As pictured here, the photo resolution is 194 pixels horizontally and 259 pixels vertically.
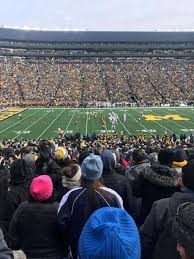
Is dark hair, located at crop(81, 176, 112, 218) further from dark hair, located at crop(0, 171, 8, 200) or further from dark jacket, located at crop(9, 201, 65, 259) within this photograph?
dark hair, located at crop(0, 171, 8, 200)

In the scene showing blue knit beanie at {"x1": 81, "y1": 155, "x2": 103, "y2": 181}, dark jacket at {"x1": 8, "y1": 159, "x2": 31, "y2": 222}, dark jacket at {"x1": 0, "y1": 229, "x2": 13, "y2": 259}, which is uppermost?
blue knit beanie at {"x1": 81, "y1": 155, "x2": 103, "y2": 181}

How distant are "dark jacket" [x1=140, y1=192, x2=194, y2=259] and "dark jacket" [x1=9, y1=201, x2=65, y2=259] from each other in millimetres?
1057

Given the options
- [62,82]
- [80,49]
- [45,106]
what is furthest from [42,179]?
[80,49]

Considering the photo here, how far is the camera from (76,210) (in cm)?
390

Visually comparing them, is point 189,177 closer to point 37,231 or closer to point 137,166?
point 37,231

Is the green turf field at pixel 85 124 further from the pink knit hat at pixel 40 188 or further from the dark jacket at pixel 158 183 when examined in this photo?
the pink knit hat at pixel 40 188

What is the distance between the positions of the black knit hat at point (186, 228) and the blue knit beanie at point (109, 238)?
22cm

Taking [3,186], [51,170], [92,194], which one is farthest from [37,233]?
[51,170]

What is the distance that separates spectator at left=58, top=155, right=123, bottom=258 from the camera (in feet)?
12.7

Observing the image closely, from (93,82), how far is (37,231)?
7725cm

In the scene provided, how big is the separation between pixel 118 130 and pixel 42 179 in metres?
35.0

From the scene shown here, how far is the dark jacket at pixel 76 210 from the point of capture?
3.88 metres

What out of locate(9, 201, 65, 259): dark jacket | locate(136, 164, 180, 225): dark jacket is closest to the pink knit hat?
locate(9, 201, 65, 259): dark jacket

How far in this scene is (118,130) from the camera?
39250mm
